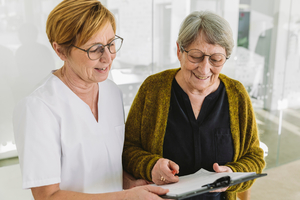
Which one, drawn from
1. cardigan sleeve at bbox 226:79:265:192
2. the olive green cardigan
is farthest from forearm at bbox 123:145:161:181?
cardigan sleeve at bbox 226:79:265:192

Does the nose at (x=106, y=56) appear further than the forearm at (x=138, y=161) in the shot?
No

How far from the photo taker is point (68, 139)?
1104 millimetres

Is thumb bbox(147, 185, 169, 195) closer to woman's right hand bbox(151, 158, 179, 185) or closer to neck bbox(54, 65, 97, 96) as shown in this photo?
woman's right hand bbox(151, 158, 179, 185)

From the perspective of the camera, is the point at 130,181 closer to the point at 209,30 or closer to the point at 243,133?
the point at 243,133

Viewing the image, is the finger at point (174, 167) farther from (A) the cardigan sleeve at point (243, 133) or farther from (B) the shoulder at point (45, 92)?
(B) the shoulder at point (45, 92)

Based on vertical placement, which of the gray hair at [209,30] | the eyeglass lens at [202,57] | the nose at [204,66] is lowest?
the nose at [204,66]

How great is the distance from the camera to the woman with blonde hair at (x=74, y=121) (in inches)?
39.3

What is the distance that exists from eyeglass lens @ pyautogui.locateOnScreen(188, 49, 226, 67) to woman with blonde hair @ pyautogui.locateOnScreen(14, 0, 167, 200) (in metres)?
0.37

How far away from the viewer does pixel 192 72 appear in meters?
1.32

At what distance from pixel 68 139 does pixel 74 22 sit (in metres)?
0.46

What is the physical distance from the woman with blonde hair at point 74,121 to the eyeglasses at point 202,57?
1.21ft

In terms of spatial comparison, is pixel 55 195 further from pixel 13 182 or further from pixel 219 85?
pixel 13 182

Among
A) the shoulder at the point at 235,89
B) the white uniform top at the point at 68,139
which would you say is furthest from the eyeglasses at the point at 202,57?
the white uniform top at the point at 68,139

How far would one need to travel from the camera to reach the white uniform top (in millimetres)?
993
